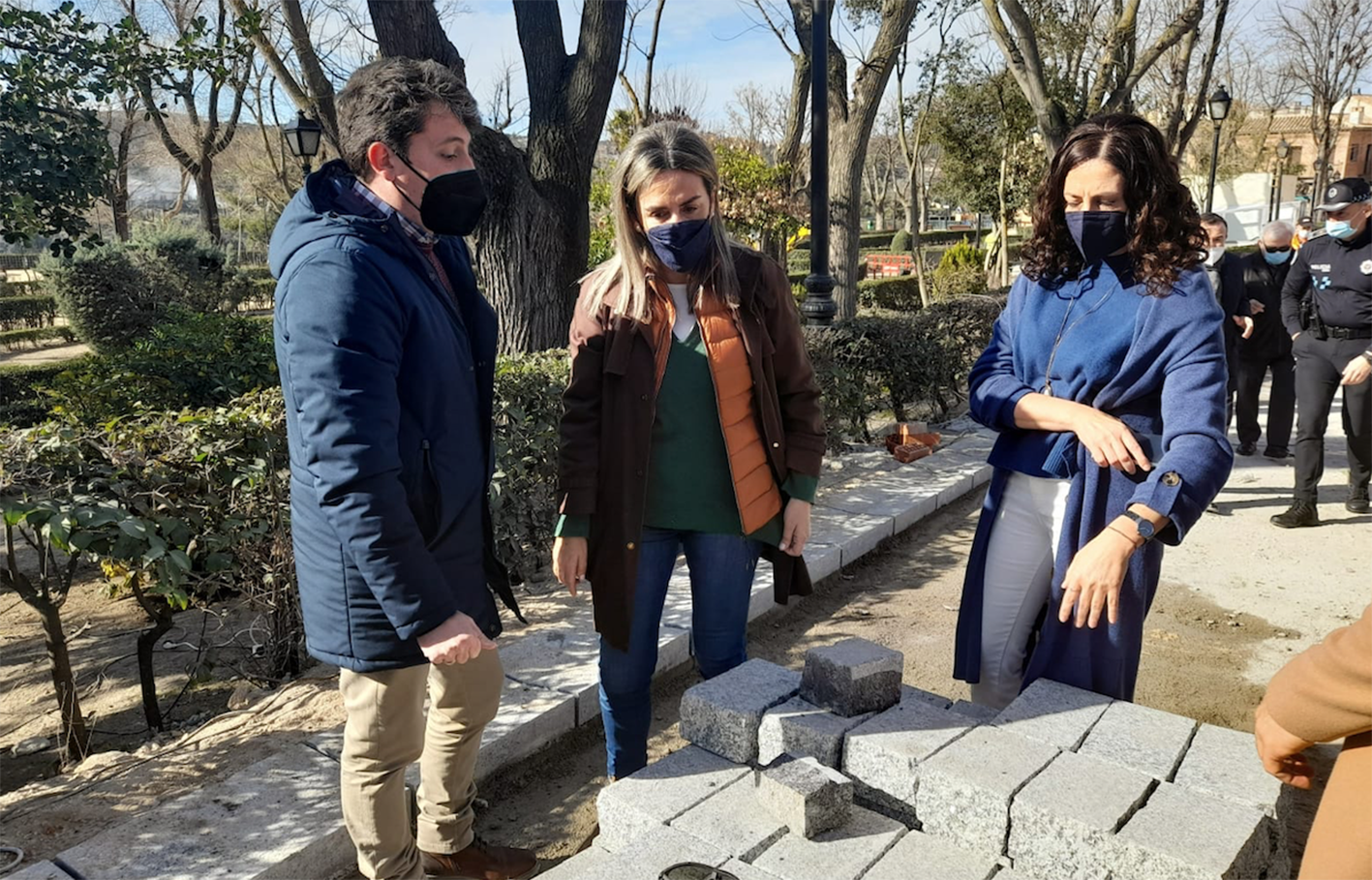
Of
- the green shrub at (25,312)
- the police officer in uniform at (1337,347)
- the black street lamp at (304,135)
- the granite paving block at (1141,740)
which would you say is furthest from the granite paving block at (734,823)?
the green shrub at (25,312)

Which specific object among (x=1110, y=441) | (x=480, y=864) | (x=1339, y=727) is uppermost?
(x=1110, y=441)

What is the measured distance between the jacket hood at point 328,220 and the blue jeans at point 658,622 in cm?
108

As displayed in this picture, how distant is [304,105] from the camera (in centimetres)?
1020

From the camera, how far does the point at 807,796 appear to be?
1914 millimetres

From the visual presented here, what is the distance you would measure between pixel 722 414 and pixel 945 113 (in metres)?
20.2

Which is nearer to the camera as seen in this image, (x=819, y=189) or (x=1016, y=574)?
(x=1016, y=574)

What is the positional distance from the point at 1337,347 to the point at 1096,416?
5034 mm

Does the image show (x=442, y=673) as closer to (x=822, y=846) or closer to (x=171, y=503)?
(x=822, y=846)

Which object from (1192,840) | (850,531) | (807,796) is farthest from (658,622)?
(850,531)

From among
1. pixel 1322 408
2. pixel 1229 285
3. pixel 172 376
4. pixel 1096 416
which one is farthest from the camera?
pixel 1229 285

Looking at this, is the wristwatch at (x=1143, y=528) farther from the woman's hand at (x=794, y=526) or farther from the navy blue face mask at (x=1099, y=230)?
the woman's hand at (x=794, y=526)

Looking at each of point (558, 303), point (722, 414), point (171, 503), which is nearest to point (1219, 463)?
point (722, 414)

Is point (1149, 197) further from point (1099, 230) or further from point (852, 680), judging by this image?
point (852, 680)

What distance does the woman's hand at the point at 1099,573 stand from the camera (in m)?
2.00
